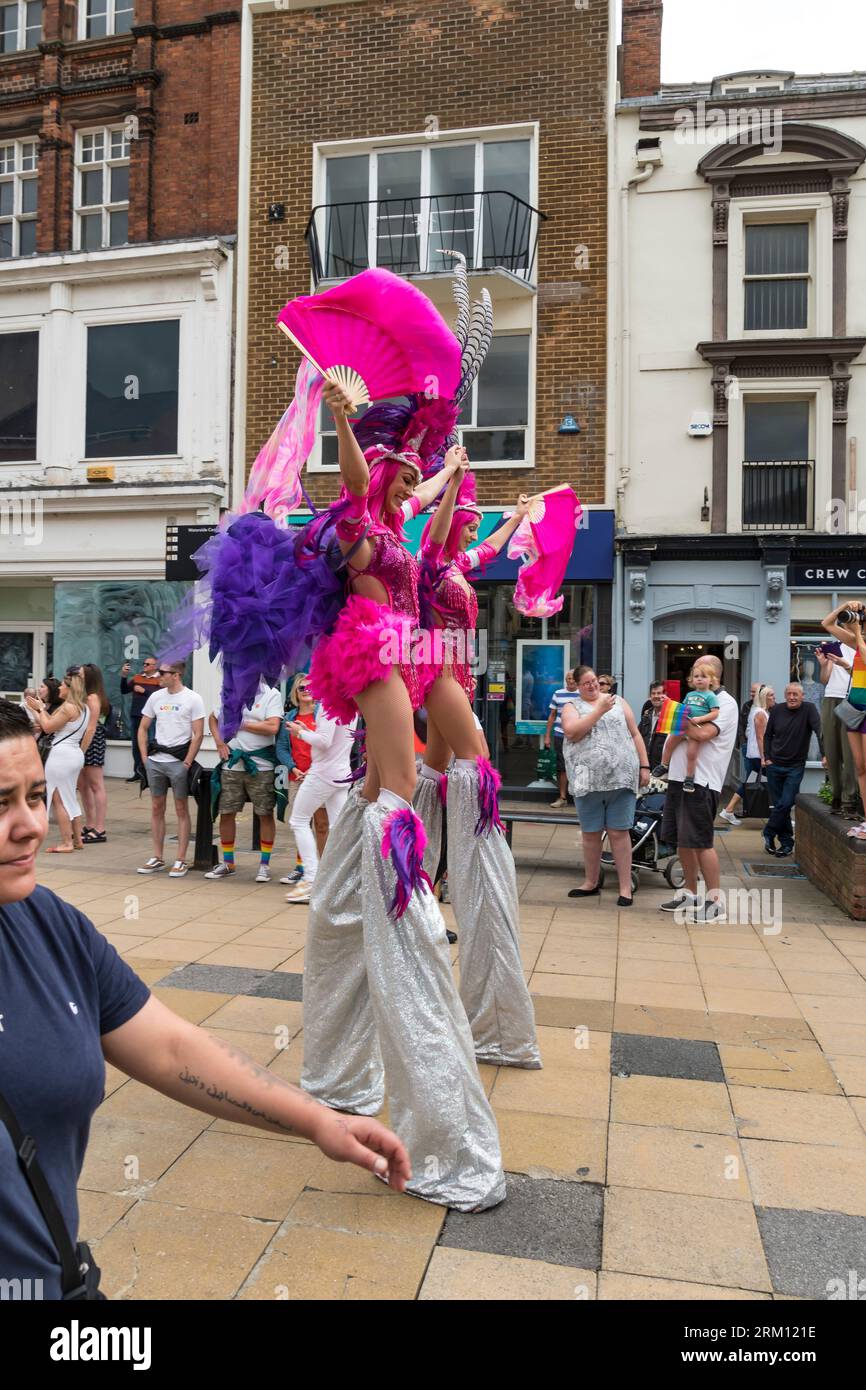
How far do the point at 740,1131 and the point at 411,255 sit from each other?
13.4 metres

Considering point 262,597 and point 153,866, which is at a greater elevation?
point 262,597

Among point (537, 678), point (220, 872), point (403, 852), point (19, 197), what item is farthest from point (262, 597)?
point (19, 197)

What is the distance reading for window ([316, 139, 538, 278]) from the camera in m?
13.6

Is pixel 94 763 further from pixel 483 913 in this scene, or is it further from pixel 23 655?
pixel 23 655

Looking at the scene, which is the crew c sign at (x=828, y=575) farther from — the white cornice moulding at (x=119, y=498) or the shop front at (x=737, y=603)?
the white cornice moulding at (x=119, y=498)

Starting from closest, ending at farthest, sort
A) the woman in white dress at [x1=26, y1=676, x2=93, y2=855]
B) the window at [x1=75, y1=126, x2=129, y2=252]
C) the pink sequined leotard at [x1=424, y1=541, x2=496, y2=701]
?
the pink sequined leotard at [x1=424, y1=541, x2=496, y2=701], the woman in white dress at [x1=26, y1=676, x2=93, y2=855], the window at [x1=75, y1=126, x2=129, y2=252]

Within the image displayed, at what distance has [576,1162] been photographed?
299 centimetres

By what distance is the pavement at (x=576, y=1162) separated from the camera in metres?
2.40

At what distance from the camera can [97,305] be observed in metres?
15.1

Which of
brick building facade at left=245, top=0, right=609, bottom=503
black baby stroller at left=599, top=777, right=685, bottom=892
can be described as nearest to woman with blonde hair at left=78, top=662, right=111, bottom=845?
black baby stroller at left=599, top=777, right=685, bottom=892

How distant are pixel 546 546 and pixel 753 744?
825 cm

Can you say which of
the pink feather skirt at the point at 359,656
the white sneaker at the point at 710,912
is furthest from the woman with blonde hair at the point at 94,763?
the pink feather skirt at the point at 359,656

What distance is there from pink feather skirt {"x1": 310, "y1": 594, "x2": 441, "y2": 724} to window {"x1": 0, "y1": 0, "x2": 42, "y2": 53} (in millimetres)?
17552

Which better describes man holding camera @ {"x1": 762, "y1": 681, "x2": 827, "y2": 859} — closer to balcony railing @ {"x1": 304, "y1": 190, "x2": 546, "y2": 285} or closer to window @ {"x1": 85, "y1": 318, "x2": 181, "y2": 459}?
balcony railing @ {"x1": 304, "y1": 190, "x2": 546, "y2": 285}
